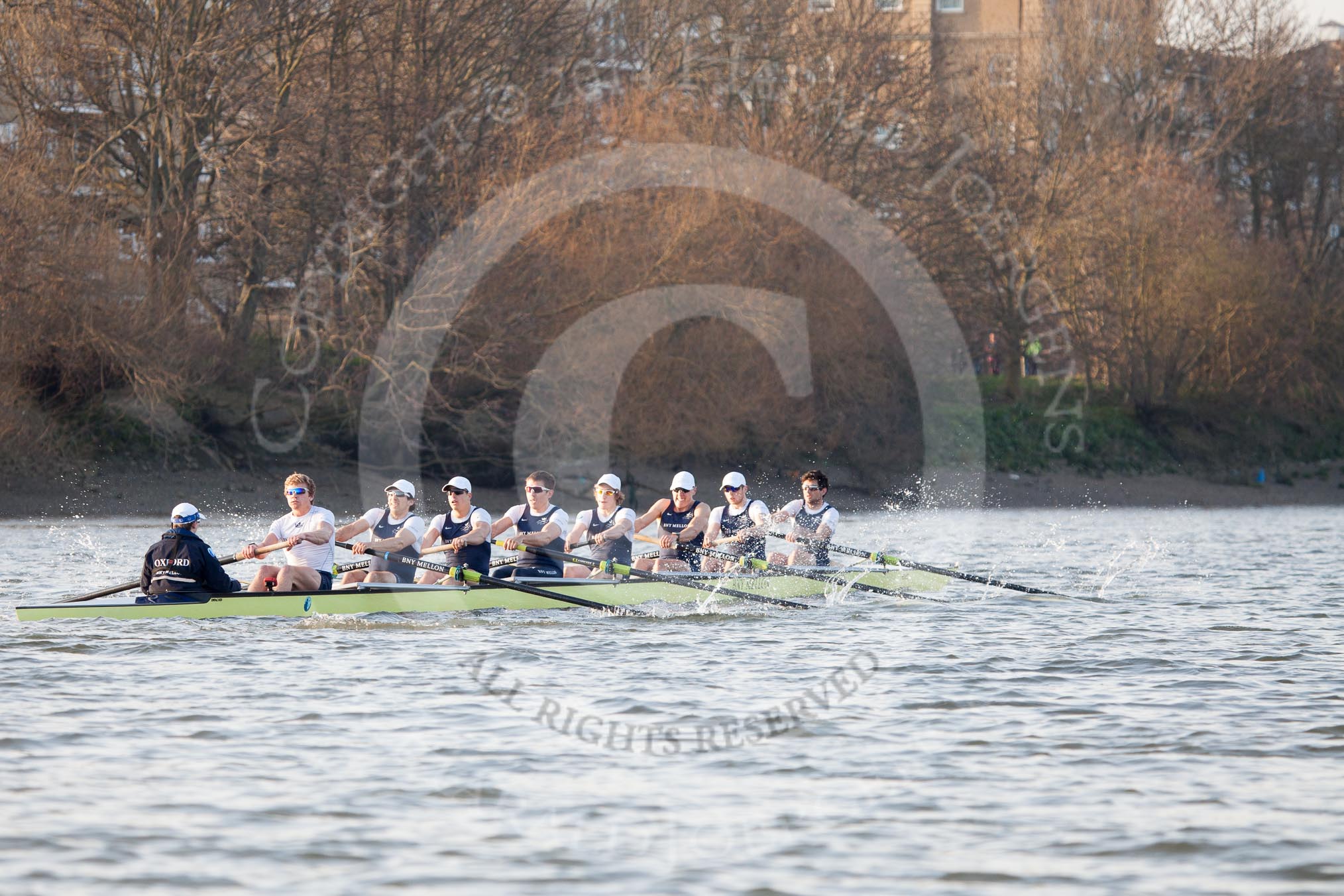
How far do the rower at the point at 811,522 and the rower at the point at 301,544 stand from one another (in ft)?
18.0

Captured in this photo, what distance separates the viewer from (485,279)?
100ft

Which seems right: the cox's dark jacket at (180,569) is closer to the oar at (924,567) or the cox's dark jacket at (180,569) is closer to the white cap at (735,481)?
the white cap at (735,481)

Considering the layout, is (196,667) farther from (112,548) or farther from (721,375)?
(721,375)

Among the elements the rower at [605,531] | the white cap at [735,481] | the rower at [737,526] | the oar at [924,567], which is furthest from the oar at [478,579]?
the oar at [924,567]

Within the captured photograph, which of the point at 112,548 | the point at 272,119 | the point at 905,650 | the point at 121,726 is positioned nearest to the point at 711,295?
the point at 272,119

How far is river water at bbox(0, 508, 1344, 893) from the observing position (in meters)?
7.42

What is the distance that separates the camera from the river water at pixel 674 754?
7418mm

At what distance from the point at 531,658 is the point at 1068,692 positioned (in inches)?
168

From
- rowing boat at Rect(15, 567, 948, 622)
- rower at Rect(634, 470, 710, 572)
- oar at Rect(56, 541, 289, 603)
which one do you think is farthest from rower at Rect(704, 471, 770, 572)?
oar at Rect(56, 541, 289, 603)

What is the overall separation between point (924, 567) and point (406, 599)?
635 cm

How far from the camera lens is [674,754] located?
9750 millimetres

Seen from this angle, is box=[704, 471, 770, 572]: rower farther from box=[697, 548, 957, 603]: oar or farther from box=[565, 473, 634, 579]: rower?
box=[565, 473, 634, 579]: rower

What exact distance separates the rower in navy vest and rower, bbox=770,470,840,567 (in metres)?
3.74

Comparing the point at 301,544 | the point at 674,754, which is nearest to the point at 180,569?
the point at 301,544
